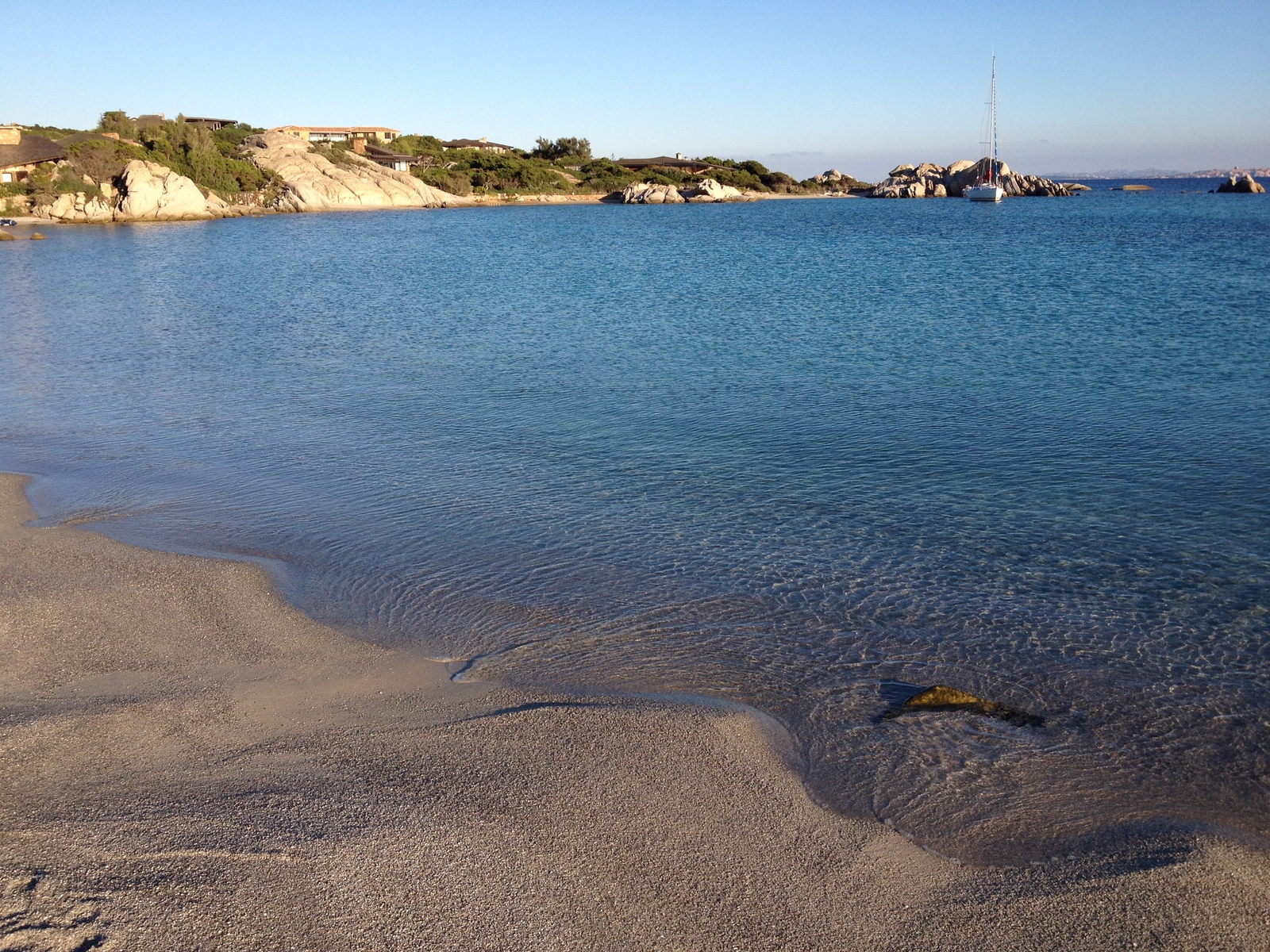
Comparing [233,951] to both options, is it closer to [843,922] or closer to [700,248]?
[843,922]

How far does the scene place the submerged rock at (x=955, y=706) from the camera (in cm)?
685

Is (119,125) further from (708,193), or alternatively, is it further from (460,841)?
(460,841)

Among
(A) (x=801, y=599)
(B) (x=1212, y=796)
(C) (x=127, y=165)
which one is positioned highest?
(C) (x=127, y=165)

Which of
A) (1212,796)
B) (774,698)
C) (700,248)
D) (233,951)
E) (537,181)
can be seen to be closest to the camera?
(233,951)

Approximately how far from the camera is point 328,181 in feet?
322

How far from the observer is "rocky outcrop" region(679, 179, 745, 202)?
125 metres

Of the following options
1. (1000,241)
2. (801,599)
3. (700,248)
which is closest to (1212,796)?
(801,599)

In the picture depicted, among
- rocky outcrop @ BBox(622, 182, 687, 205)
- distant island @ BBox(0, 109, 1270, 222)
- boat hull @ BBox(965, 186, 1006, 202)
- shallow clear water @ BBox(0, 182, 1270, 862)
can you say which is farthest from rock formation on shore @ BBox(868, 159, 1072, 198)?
shallow clear water @ BBox(0, 182, 1270, 862)

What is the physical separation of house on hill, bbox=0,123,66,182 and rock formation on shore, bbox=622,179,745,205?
64.7 metres

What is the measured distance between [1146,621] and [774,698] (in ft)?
12.4

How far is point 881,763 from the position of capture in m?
6.22

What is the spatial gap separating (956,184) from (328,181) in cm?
8660

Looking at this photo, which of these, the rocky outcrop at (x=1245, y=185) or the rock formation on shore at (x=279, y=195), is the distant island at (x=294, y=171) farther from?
the rocky outcrop at (x=1245, y=185)

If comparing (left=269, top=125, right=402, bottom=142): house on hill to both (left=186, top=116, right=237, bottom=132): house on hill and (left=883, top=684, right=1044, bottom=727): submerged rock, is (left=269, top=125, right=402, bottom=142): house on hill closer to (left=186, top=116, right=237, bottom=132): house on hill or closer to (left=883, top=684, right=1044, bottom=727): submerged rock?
(left=186, top=116, right=237, bottom=132): house on hill
